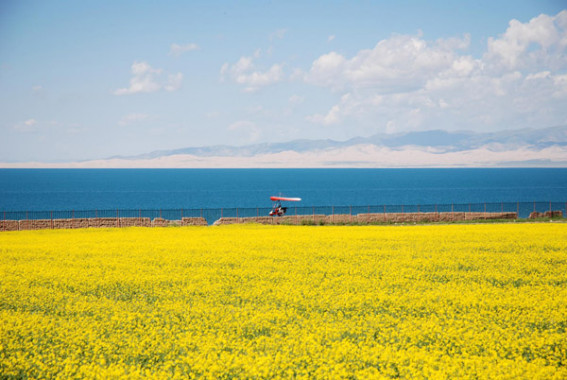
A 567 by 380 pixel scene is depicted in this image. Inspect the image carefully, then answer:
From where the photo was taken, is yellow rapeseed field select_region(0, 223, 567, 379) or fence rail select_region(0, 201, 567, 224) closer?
yellow rapeseed field select_region(0, 223, 567, 379)

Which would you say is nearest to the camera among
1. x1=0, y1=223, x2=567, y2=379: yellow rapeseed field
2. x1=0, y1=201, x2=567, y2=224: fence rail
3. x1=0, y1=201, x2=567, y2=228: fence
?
x1=0, y1=223, x2=567, y2=379: yellow rapeseed field

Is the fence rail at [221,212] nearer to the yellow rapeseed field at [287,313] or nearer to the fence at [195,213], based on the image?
the fence at [195,213]

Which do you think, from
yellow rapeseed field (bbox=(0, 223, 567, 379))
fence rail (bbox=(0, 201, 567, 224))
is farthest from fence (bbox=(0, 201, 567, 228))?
yellow rapeseed field (bbox=(0, 223, 567, 379))

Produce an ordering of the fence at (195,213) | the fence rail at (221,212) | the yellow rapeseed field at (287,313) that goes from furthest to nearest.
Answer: the fence rail at (221,212), the fence at (195,213), the yellow rapeseed field at (287,313)

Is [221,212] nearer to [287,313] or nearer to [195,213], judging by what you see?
[195,213]

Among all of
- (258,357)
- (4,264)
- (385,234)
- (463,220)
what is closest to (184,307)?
(258,357)

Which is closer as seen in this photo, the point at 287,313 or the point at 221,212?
the point at 287,313

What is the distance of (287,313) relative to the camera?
1522cm

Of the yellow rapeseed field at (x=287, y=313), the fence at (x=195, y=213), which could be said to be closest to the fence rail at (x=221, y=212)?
the fence at (x=195, y=213)

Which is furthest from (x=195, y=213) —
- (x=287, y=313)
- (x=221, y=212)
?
(x=287, y=313)

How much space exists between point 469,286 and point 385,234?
1718 centimetres

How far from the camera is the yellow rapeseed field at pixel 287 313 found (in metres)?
11.6

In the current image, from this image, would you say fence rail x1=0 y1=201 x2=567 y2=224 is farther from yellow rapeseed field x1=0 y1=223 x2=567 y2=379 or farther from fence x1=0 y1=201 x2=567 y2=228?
yellow rapeseed field x1=0 y1=223 x2=567 y2=379

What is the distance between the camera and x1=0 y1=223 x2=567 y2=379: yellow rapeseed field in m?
11.6
